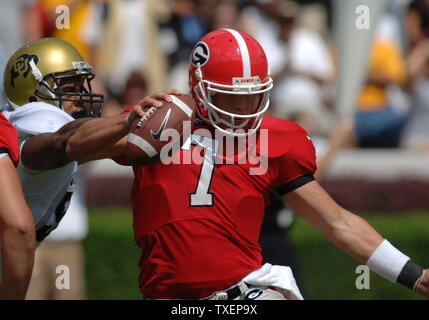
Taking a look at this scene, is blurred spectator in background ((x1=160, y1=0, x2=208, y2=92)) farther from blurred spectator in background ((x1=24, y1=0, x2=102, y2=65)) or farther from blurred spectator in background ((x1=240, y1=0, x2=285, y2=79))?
blurred spectator in background ((x1=24, y1=0, x2=102, y2=65))

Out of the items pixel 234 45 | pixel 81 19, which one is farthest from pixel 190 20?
pixel 234 45

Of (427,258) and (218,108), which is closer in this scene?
(218,108)

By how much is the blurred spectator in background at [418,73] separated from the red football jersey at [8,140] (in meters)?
7.25

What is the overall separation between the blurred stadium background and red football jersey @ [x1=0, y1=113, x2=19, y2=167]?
410 centimetres

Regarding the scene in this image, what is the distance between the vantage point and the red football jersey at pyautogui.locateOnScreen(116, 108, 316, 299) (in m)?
3.84

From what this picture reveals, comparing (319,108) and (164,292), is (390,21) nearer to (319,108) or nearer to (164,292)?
(319,108)

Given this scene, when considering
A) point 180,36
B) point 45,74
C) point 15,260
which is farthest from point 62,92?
point 180,36

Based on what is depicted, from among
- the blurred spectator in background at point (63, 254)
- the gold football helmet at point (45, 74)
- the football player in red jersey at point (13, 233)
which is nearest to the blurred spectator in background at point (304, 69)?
the blurred spectator in background at point (63, 254)

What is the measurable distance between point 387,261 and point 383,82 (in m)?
5.95

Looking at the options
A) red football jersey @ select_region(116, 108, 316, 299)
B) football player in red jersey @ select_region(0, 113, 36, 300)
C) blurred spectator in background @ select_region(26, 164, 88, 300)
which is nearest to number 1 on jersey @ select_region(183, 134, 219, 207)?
red football jersey @ select_region(116, 108, 316, 299)

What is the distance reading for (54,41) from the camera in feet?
15.8

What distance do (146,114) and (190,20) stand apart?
6.32 meters

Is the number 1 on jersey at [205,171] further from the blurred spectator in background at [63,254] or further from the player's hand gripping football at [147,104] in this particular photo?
the blurred spectator in background at [63,254]

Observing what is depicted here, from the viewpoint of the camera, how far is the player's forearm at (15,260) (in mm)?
3494
